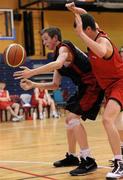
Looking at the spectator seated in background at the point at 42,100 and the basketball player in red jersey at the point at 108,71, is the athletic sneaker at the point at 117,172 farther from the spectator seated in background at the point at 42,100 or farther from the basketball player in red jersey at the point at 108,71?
the spectator seated in background at the point at 42,100

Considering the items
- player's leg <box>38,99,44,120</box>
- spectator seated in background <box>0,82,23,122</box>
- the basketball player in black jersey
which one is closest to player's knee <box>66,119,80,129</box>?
the basketball player in black jersey

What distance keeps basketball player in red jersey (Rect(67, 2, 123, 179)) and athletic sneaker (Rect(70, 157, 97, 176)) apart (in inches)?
18.7

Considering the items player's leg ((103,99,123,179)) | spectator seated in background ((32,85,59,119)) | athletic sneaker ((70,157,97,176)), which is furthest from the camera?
spectator seated in background ((32,85,59,119))

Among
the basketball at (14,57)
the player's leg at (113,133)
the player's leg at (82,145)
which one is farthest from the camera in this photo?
the basketball at (14,57)

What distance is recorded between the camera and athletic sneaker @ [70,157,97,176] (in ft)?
15.6

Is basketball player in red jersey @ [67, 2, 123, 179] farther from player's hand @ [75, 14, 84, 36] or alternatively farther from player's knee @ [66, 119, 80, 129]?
player's knee @ [66, 119, 80, 129]

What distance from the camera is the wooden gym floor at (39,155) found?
15.7ft

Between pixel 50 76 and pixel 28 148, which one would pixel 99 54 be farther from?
pixel 50 76

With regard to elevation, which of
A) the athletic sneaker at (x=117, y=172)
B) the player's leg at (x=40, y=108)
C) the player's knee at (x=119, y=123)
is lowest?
the player's leg at (x=40, y=108)

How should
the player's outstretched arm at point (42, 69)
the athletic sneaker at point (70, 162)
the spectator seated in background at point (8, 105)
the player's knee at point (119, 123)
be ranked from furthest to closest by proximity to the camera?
the spectator seated in background at point (8, 105), the athletic sneaker at point (70, 162), the player's knee at point (119, 123), the player's outstretched arm at point (42, 69)

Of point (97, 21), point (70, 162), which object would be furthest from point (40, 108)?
point (70, 162)

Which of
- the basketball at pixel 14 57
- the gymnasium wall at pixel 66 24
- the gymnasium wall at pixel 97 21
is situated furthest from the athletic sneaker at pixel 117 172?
the gymnasium wall at pixel 97 21

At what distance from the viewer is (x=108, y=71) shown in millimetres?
4586

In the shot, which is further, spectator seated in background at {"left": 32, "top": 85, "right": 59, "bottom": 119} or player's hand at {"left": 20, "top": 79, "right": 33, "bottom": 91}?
spectator seated in background at {"left": 32, "top": 85, "right": 59, "bottom": 119}
